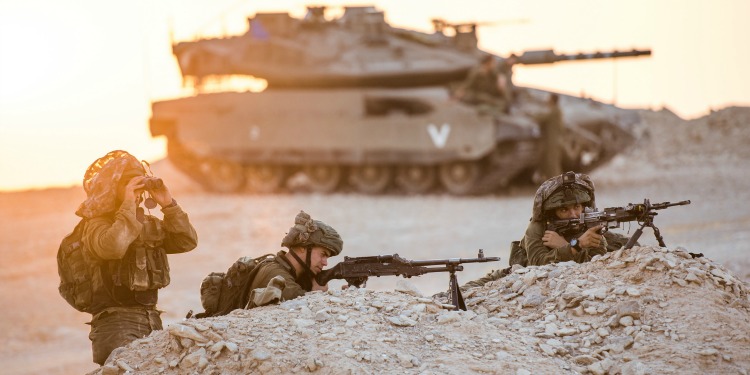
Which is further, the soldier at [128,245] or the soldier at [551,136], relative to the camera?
the soldier at [551,136]

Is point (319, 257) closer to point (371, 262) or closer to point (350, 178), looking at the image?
point (371, 262)

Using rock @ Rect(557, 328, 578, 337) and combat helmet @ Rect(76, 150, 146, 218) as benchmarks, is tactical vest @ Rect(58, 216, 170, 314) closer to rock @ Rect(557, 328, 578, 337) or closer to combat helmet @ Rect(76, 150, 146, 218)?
combat helmet @ Rect(76, 150, 146, 218)

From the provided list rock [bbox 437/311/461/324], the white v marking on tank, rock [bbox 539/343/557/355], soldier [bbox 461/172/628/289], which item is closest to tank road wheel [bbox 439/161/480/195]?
the white v marking on tank

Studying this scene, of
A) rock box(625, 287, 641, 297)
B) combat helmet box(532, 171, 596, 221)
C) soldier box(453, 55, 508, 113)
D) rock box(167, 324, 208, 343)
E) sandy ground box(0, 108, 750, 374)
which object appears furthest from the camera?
soldier box(453, 55, 508, 113)

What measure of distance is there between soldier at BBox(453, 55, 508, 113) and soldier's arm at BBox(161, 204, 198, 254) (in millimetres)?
17517

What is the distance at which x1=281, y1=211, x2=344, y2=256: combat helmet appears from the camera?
7.33 m

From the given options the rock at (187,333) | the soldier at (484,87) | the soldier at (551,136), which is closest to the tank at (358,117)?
the soldier at (551,136)

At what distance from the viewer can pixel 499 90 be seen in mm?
24641

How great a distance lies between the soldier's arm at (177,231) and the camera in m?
7.17

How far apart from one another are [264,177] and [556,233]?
63.2ft

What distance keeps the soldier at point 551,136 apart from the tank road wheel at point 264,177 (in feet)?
19.1

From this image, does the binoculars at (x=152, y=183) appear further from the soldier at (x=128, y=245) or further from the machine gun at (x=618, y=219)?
the machine gun at (x=618, y=219)

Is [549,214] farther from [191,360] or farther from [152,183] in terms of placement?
[191,360]

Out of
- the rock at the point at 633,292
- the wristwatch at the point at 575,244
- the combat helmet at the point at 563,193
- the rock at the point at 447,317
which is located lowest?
the rock at the point at 447,317
